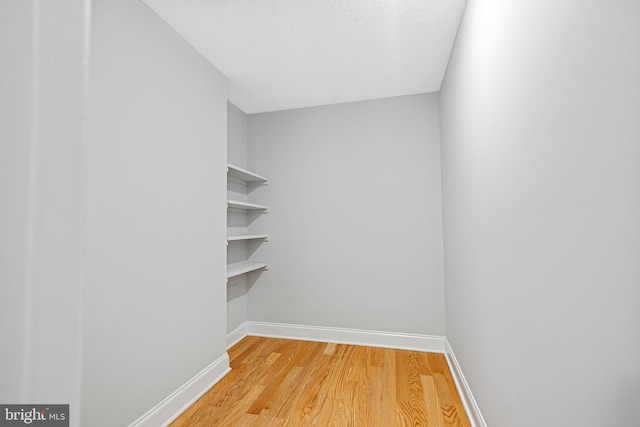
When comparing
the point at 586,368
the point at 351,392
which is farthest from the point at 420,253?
the point at 586,368

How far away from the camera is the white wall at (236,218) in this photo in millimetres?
2740

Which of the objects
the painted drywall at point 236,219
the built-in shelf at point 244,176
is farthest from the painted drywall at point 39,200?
the painted drywall at point 236,219

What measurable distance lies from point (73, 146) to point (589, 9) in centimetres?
92

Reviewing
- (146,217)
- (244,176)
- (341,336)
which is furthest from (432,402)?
(244,176)

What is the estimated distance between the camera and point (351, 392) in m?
1.90

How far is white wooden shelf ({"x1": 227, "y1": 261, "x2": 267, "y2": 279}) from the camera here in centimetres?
247

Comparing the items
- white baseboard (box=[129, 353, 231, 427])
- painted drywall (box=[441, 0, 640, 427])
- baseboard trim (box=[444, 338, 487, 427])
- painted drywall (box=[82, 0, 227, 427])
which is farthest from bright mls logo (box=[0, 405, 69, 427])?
baseboard trim (box=[444, 338, 487, 427])

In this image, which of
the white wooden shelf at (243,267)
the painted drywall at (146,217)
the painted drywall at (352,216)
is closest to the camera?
the painted drywall at (146,217)

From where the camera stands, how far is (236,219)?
2836 mm

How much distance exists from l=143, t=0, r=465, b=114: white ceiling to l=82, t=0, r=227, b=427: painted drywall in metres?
0.23

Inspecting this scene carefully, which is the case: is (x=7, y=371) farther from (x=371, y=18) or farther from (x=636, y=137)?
(x=371, y=18)

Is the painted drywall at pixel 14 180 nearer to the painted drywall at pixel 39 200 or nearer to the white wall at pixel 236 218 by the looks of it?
the painted drywall at pixel 39 200

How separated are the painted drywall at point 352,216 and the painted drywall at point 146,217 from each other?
891mm

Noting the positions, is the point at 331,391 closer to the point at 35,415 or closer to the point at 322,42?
the point at 35,415
